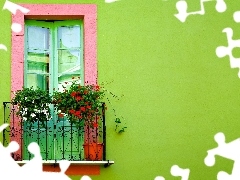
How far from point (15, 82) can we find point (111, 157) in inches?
68.3

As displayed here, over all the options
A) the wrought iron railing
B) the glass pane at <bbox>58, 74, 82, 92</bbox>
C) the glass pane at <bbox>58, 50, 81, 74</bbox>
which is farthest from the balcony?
the glass pane at <bbox>58, 50, 81, 74</bbox>

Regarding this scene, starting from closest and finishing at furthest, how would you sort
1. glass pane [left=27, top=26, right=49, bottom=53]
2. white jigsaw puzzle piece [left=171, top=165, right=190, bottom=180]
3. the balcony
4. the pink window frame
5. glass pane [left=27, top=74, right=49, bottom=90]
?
the balcony → white jigsaw puzzle piece [left=171, top=165, right=190, bottom=180] → the pink window frame → glass pane [left=27, top=74, right=49, bottom=90] → glass pane [left=27, top=26, right=49, bottom=53]

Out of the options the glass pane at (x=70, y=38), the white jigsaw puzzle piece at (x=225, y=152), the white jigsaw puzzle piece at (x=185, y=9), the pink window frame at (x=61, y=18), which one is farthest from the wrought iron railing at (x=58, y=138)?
the white jigsaw puzzle piece at (x=185, y=9)

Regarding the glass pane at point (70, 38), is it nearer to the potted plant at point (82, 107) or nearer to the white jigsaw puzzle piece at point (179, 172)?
the potted plant at point (82, 107)

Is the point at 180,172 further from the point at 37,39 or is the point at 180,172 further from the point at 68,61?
the point at 37,39

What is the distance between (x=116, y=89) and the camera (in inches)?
397

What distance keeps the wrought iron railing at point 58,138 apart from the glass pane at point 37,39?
100 cm

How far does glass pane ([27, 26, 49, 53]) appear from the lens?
408 inches

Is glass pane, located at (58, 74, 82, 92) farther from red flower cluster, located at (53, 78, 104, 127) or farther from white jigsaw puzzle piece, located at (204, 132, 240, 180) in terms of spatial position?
white jigsaw puzzle piece, located at (204, 132, 240, 180)

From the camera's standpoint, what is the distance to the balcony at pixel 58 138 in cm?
973

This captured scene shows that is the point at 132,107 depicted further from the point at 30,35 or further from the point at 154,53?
the point at 30,35

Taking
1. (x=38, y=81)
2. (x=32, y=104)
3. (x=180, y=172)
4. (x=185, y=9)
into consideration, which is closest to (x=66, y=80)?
(x=38, y=81)

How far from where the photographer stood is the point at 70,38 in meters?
10.4

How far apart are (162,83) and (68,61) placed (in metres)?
1.45
